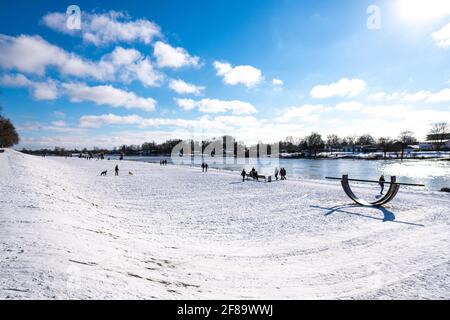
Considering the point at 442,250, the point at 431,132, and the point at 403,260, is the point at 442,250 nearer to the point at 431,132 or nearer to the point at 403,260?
the point at 403,260

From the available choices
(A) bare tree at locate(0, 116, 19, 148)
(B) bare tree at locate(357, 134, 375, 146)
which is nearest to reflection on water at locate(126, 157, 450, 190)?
(A) bare tree at locate(0, 116, 19, 148)

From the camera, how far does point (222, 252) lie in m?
7.98

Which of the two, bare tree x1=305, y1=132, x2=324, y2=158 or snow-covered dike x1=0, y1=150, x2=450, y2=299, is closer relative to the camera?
snow-covered dike x1=0, y1=150, x2=450, y2=299

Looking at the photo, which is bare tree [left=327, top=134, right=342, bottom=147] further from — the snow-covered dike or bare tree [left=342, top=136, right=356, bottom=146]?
the snow-covered dike

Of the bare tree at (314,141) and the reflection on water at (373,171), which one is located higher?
the bare tree at (314,141)

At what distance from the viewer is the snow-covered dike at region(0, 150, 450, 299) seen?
490 cm

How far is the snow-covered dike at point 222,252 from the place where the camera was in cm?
490

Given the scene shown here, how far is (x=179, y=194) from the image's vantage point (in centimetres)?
1897

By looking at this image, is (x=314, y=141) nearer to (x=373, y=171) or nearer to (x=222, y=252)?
(x=373, y=171)

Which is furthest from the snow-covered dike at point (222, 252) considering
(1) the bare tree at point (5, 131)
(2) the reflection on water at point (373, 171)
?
(1) the bare tree at point (5, 131)

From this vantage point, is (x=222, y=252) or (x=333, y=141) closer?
(x=222, y=252)

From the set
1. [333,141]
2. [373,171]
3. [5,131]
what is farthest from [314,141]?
[5,131]

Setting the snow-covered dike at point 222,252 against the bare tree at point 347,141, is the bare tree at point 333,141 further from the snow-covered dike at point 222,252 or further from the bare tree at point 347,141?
the snow-covered dike at point 222,252

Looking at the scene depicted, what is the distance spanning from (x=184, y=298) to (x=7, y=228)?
530 cm
